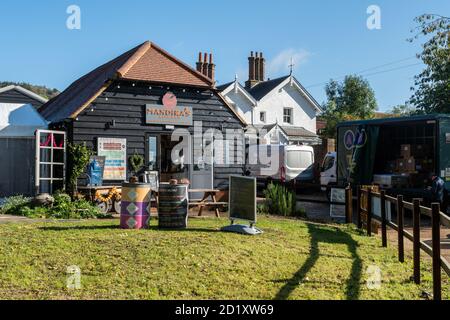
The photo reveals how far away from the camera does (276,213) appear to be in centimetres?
1557

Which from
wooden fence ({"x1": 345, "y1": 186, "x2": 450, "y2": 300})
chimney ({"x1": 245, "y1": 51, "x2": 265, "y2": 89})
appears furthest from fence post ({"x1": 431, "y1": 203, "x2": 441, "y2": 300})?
chimney ({"x1": 245, "y1": 51, "x2": 265, "y2": 89})

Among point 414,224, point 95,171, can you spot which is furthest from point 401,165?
point 414,224

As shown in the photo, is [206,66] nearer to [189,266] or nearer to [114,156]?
[114,156]

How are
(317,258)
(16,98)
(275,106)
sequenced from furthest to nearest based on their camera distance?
(275,106), (16,98), (317,258)

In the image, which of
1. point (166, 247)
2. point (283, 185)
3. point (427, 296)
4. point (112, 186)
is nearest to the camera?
point (427, 296)

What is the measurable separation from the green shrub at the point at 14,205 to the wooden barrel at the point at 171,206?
4.72m

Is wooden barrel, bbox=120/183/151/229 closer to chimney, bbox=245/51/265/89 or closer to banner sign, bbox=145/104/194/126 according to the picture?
banner sign, bbox=145/104/194/126

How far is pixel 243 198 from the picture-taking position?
1046 centimetres

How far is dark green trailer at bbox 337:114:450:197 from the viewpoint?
53.7 ft

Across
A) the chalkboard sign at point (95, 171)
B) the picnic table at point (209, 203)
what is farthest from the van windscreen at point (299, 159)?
the chalkboard sign at point (95, 171)

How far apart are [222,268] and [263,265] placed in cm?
70

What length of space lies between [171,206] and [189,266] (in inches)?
123
